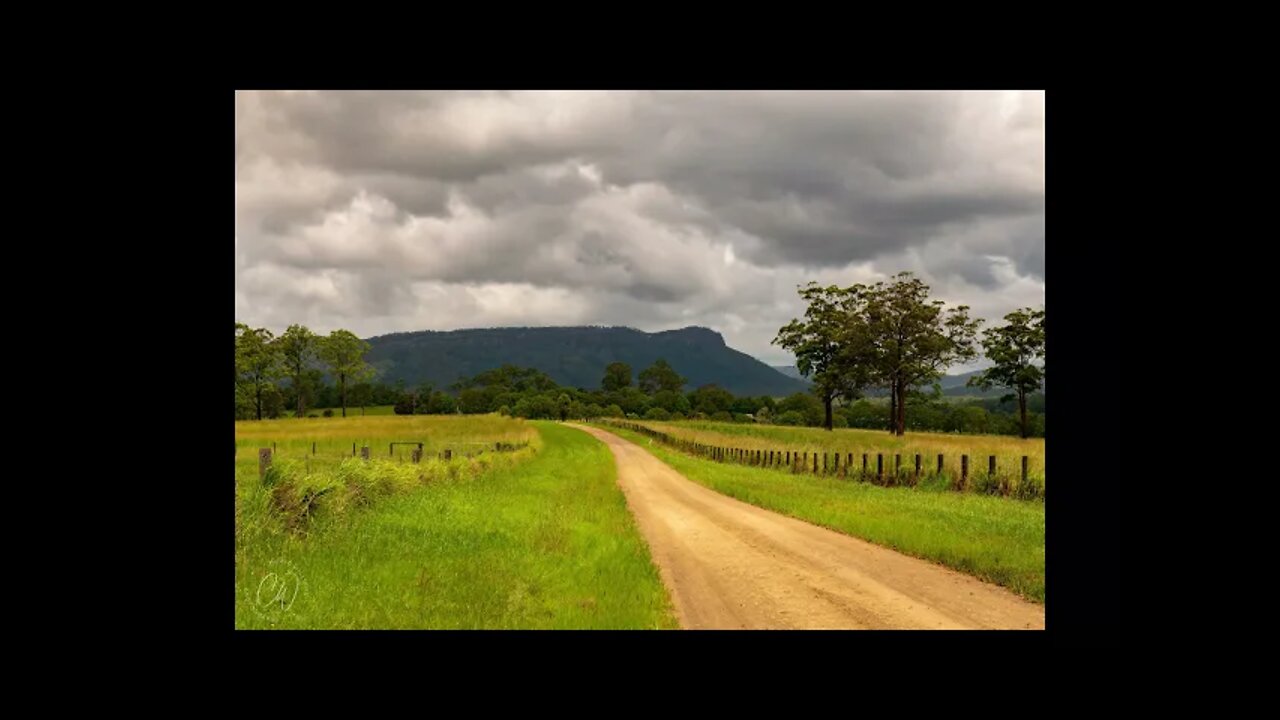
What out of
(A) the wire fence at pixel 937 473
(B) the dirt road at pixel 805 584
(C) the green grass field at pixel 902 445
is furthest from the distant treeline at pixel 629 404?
(B) the dirt road at pixel 805 584

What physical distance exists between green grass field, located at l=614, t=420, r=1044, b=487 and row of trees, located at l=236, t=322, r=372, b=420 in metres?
47.2

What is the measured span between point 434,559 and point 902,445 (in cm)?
3009

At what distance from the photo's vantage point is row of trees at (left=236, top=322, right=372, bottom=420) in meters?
74.6

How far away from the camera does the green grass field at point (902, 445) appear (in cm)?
2223

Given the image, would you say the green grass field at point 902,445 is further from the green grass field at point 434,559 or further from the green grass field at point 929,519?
the green grass field at point 434,559

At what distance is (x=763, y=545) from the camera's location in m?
11.8

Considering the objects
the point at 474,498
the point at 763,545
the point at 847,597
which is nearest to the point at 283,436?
the point at 474,498

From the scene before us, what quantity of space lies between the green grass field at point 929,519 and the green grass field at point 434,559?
14.0 feet

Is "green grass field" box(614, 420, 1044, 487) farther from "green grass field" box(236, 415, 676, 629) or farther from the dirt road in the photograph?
"green grass field" box(236, 415, 676, 629)
